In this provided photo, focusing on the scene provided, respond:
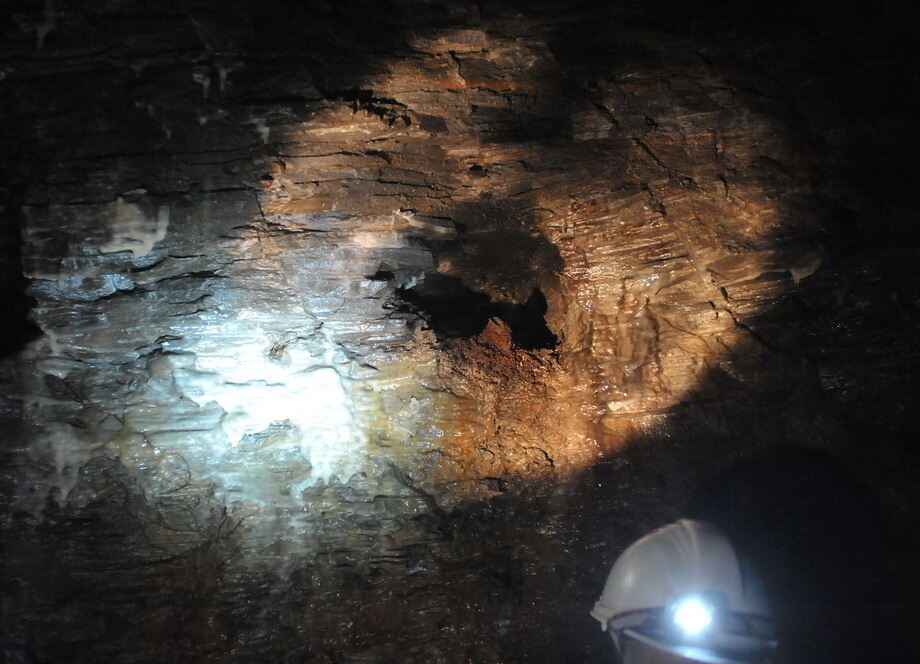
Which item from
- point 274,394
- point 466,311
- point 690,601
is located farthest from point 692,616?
point 274,394

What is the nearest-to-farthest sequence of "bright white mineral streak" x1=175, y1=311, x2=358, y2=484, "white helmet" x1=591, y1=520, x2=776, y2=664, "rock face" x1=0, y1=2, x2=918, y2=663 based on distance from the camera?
"white helmet" x1=591, y1=520, x2=776, y2=664
"rock face" x1=0, y1=2, x2=918, y2=663
"bright white mineral streak" x1=175, y1=311, x2=358, y2=484

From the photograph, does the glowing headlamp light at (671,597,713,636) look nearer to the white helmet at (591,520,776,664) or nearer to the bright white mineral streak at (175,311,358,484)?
the white helmet at (591,520,776,664)

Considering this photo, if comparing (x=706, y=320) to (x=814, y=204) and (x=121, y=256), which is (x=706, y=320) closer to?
(x=814, y=204)

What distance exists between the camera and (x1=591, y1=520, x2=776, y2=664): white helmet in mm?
2441

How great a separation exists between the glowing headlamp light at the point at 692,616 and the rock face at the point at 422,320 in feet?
2.87

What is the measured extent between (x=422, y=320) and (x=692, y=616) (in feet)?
6.97

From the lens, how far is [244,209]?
3.25 metres

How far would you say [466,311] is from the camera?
11.6 feet

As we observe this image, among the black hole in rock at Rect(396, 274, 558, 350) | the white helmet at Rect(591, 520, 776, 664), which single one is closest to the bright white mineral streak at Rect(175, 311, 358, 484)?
the black hole in rock at Rect(396, 274, 558, 350)

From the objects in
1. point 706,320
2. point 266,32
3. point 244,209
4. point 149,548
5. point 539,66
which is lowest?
point 149,548

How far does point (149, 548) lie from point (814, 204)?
4.64 m

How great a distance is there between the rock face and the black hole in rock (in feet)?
0.07

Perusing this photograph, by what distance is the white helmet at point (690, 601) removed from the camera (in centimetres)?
244

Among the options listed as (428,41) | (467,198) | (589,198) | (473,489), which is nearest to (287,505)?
A: (473,489)
